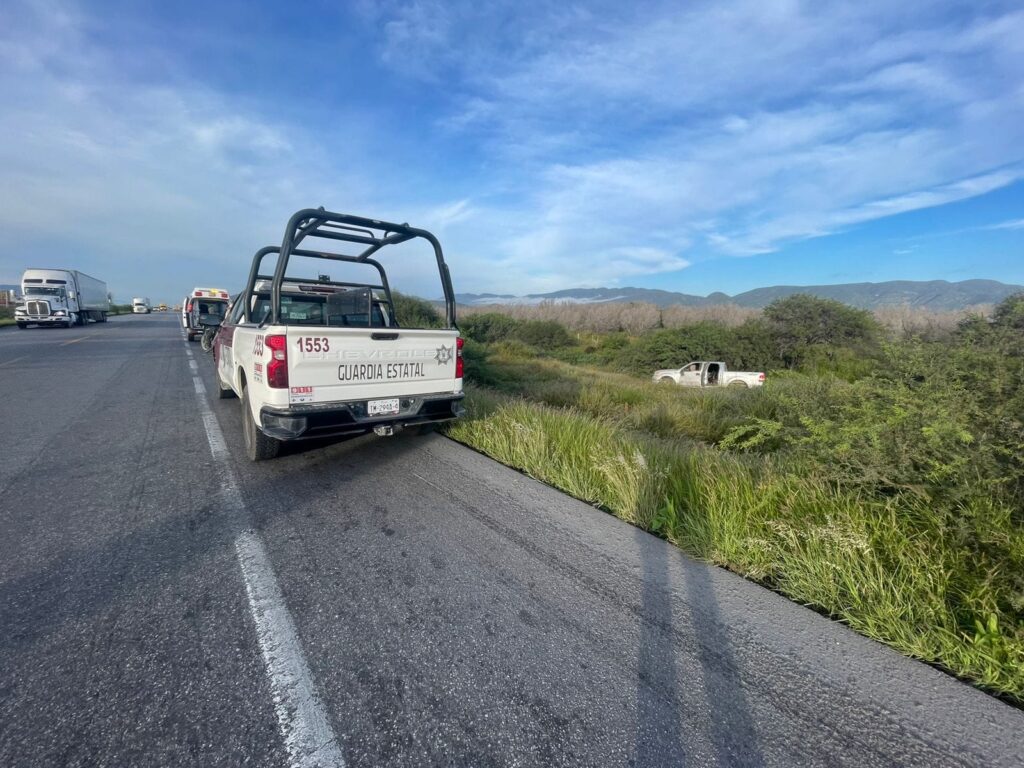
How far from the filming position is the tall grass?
83.3 inches

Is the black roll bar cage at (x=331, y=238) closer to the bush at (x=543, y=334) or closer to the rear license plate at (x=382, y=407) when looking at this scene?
the rear license plate at (x=382, y=407)

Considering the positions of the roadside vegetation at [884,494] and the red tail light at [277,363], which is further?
the red tail light at [277,363]

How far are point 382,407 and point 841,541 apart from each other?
3.71 meters

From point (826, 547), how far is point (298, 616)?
117 inches

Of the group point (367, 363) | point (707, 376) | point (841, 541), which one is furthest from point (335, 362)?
point (707, 376)

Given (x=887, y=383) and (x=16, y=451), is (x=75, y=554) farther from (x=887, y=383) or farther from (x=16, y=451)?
(x=887, y=383)

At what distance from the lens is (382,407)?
441cm

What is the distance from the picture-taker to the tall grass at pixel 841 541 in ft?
6.94

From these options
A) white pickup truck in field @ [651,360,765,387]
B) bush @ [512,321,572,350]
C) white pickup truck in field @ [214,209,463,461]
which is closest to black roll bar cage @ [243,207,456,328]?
white pickup truck in field @ [214,209,463,461]

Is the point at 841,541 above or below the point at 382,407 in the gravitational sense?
below

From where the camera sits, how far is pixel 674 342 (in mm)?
31219

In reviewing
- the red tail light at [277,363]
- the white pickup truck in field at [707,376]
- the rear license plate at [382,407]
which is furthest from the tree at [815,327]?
the red tail light at [277,363]

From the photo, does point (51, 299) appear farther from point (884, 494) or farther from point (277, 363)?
point (884, 494)

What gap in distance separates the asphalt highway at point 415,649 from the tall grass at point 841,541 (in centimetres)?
17
